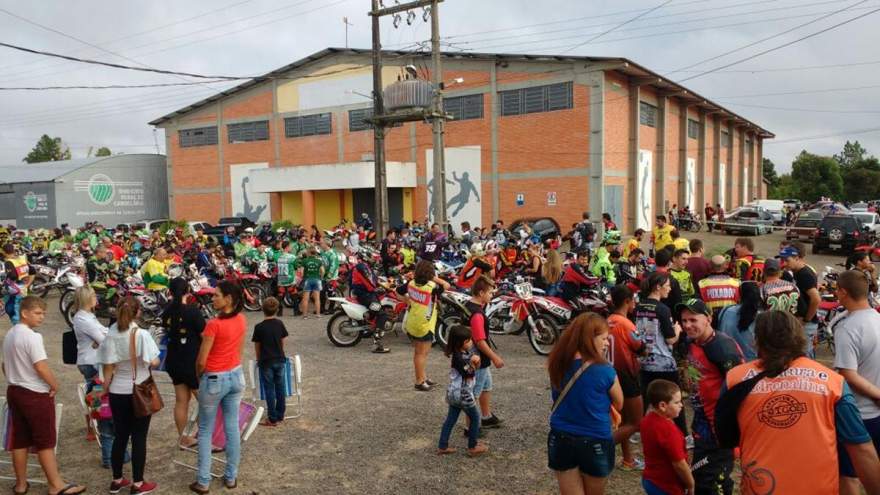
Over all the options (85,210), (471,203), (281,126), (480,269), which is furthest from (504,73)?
(85,210)

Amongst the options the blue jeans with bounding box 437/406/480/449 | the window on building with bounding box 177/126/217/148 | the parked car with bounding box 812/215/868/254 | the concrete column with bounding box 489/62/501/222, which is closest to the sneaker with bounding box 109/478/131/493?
the blue jeans with bounding box 437/406/480/449

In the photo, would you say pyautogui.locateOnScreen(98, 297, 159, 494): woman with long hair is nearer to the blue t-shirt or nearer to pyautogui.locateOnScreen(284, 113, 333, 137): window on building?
the blue t-shirt

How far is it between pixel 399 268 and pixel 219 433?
30.1 feet

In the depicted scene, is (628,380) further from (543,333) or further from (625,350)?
(543,333)

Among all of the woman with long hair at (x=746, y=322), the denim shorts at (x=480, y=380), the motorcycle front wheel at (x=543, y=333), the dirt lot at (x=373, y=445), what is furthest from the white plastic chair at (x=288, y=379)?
the woman with long hair at (x=746, y=322)

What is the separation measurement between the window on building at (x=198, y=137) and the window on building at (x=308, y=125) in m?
6.55

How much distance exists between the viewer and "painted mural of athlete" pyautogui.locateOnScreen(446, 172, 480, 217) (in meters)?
32.6

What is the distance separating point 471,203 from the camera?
107ft

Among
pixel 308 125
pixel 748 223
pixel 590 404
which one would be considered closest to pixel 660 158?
pixel 748 223

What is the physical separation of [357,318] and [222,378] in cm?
538

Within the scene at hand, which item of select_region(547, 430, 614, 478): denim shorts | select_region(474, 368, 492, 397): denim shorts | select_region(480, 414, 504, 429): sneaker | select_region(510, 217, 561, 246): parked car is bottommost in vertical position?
select_region(480, 414, 504, 429): sneaker

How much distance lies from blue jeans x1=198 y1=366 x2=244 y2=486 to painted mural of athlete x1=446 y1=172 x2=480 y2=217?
27686 millimetres

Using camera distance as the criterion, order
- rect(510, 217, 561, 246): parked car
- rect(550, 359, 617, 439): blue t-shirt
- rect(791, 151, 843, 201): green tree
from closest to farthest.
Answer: rect(550, 359, 617, 439): blue t-shirt, rect(510, 217, 561, 246): parked car, rect(791, 151, 843, 201): green tree

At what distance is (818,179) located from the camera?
77312 millimetres
